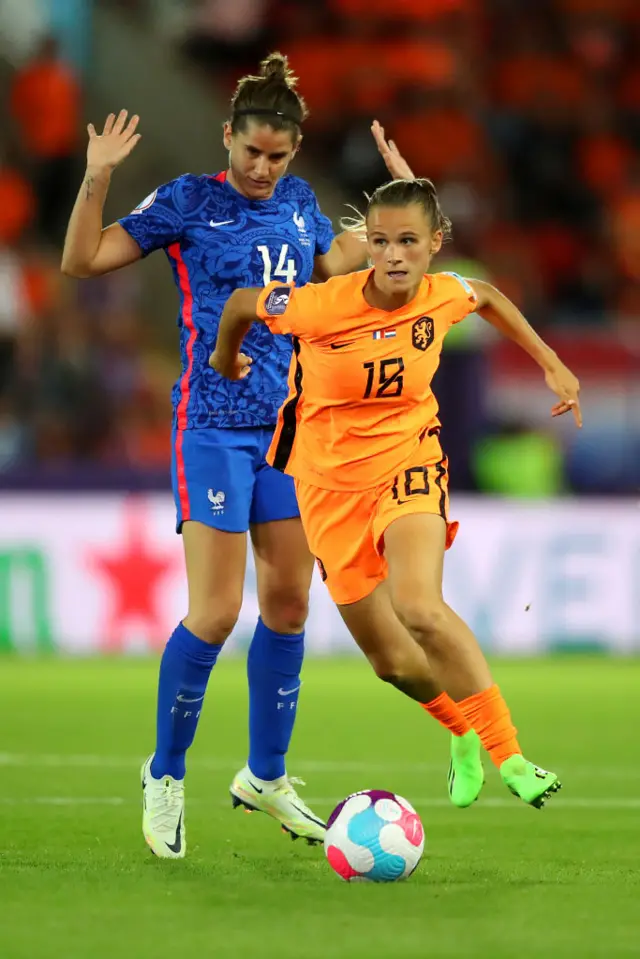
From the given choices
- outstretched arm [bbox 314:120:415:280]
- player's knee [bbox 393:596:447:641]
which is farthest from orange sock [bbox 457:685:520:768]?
outstretched arm [bbox 314:120:415:280]

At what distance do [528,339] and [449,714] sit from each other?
1202 millimetres

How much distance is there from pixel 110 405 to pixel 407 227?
8.62m

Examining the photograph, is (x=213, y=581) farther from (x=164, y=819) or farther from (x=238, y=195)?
(x=238, y=195)

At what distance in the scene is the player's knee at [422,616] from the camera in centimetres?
516

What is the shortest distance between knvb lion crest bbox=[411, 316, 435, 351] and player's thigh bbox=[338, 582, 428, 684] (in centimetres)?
75

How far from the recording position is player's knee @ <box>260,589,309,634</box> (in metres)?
5.76

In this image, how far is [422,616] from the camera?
5.16 metres

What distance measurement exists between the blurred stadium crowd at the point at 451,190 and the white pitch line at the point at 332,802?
626 cm

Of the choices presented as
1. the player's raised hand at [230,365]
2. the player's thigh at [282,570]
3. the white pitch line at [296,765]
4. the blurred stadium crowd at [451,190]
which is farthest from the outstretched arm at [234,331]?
the blurred stadium crowd at [451,190]

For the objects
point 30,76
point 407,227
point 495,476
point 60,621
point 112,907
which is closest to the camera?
point 112,907

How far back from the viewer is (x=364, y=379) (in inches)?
214

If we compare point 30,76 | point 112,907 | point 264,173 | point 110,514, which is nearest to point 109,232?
point 264,173

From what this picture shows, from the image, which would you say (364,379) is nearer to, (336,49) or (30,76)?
(30,76)

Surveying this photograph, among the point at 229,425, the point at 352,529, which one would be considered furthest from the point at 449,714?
the point at 229,425
